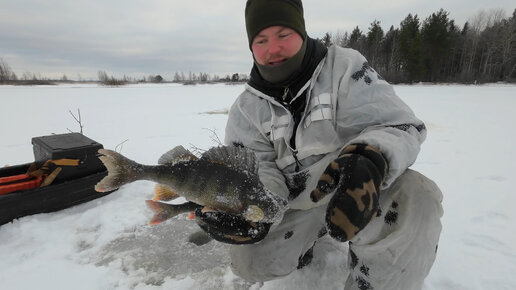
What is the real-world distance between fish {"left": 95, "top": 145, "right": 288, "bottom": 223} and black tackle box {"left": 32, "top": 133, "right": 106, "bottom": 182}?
5.35 feet

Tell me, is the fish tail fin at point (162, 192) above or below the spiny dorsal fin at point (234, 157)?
below

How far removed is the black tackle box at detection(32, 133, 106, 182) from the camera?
9.02 feet

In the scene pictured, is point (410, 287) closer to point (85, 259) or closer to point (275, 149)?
point (275, 149)

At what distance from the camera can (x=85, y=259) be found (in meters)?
2.10

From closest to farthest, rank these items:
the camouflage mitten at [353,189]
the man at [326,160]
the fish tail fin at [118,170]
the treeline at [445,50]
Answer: the camouflage mitten at [353,189] < the man at [326,160] < the fish tail fin at [118,170] < the treeline at [445,50]

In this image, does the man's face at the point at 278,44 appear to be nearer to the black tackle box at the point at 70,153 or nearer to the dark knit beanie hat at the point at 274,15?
the dark knit beanie hat at the point at 274,15

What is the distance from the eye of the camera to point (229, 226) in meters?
1.56

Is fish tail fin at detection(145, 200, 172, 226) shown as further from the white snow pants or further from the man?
the white snow pants

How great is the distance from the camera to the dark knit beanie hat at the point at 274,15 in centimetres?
176

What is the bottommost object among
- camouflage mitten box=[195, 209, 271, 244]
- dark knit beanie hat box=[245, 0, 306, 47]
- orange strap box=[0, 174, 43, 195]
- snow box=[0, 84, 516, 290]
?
snow box=[0, 84, 516, 290]

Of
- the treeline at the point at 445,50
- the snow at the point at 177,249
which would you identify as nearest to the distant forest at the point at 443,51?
the treeline at the point at 445,50

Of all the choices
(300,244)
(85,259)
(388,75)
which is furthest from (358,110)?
(388,75)

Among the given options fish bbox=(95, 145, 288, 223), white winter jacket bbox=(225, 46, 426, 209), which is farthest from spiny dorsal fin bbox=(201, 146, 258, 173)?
white winter jacket bbox=(225, 46, 426, 209)

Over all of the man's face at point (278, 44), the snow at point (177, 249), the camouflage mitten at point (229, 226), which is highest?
the man's face at point (278, 44)
